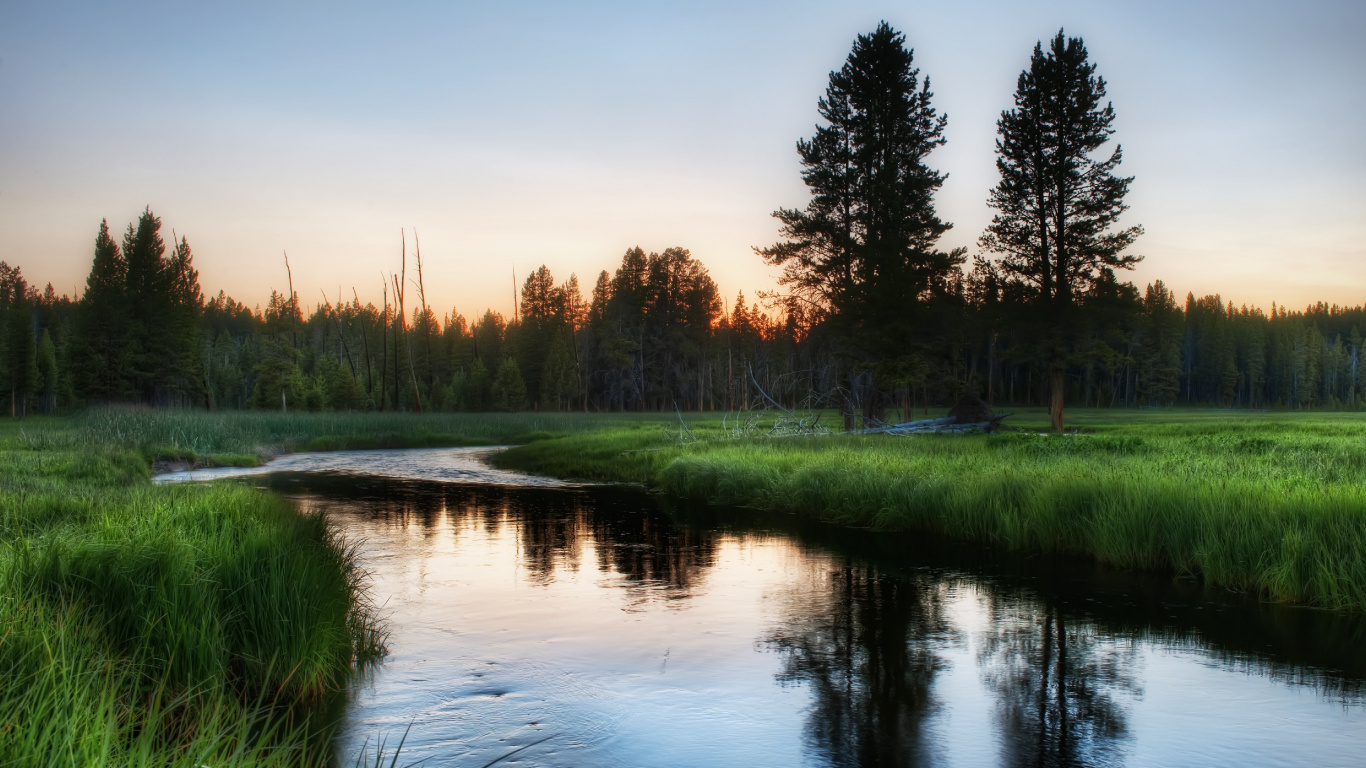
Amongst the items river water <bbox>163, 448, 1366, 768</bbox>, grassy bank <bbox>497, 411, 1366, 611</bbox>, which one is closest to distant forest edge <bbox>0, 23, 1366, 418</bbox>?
grassy bank <bbox>497, 411, 1366, 611</bbox>

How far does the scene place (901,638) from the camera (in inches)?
328

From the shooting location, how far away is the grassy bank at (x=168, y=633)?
3594mm

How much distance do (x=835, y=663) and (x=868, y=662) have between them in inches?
11.9

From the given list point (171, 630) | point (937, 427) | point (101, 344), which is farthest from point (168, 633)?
point (101, 344)

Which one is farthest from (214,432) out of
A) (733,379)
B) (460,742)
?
(733,379)

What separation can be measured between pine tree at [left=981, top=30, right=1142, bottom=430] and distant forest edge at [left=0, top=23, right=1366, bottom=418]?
0.08 meters

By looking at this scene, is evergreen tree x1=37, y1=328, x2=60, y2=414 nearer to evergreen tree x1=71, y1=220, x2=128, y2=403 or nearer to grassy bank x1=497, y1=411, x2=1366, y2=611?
evergreen tree x1=71, y1=220, x2=128, y2=403

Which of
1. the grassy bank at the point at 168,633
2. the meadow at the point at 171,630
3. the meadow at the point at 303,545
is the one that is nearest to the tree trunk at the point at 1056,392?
the meadow at the point at 303,545

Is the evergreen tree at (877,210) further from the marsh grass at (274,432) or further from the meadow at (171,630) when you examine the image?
the meadow at (171,630)

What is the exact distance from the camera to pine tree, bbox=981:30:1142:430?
31.7 m

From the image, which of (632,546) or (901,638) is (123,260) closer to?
(632,546)

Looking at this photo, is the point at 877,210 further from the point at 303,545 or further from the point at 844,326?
the point at 303,545

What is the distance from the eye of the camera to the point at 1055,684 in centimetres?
699

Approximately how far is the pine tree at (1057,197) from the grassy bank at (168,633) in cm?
2949
